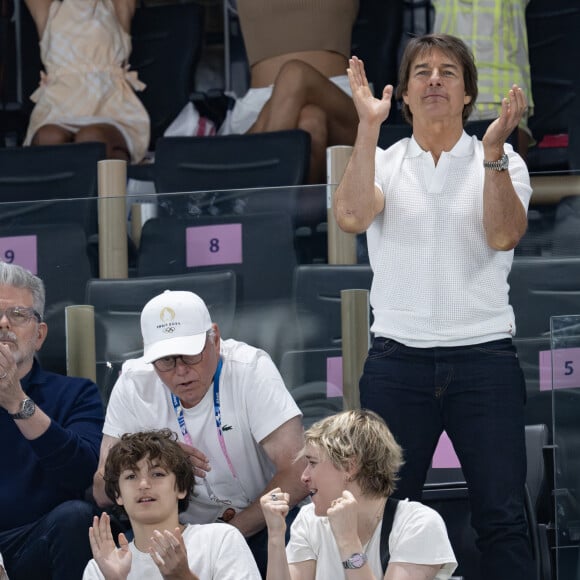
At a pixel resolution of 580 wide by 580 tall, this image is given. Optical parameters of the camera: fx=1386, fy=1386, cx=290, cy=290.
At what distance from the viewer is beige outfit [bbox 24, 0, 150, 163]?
17.9 feet

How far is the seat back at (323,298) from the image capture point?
12.6ft

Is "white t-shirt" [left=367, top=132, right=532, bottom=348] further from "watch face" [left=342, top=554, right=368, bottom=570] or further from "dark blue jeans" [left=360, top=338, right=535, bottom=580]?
"watch face" [left=342, top=554, right=368, bottom=570]

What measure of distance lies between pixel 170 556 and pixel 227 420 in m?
0.59

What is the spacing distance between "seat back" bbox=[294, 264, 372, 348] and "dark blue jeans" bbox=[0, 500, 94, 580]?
33.2 inches

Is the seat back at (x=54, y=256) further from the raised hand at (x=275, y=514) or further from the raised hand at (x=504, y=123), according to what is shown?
the raised hand at (x=504, y=123)

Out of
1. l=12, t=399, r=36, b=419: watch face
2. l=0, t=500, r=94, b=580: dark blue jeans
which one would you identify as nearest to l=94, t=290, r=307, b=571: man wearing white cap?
l=0, t=500, r=94, b=580: dark blue jeans

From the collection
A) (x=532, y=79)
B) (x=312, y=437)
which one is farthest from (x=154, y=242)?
(x=532, y=79)

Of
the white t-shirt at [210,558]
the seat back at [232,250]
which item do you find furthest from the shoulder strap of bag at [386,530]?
the seat back at [232,250]

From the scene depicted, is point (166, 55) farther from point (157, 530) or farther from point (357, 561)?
point (357, 561)

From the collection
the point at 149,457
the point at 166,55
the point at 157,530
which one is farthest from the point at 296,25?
the point at 157,530

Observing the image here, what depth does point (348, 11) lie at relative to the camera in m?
5.40

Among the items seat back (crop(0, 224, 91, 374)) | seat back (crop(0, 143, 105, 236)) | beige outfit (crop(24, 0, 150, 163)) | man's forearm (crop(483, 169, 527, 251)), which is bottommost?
seat back (crop(0, 224, 91, 374))

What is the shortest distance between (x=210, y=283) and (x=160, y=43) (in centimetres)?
221

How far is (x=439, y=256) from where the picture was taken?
A: 3.12m
